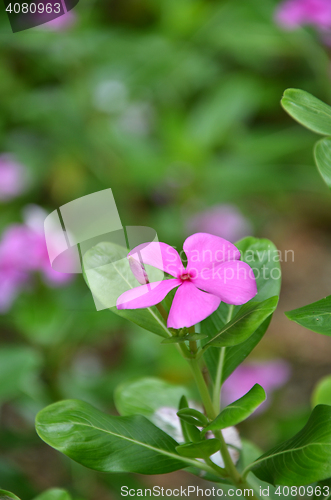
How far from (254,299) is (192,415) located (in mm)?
105

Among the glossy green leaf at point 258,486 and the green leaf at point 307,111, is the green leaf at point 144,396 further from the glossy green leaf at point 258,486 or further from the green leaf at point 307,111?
the green leaf at point 307,111

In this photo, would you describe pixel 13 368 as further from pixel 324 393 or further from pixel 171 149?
pixel 171 149

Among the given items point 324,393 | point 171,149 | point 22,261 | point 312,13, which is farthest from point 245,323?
point 171,149

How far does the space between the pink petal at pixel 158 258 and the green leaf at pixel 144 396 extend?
0.25 metres

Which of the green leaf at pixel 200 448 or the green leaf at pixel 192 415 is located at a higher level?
the green leaf at pixel 192 415

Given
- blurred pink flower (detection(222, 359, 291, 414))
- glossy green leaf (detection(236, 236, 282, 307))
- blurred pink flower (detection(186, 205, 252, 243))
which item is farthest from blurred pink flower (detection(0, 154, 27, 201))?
glossy green leaf (detection(236, 236, 282, 307))

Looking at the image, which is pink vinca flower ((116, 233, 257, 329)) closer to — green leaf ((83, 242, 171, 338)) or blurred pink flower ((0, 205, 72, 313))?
green leaf ((83, 242, 171, 338))

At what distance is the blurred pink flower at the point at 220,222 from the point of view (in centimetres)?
149

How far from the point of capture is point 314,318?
33cm

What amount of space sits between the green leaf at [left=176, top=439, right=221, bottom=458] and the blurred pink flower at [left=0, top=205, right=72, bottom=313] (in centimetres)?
59

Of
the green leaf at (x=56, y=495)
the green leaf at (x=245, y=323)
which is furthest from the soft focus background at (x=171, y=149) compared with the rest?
the green leaf at (x=245, y=323)

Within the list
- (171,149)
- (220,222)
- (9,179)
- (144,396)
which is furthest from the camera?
(171,149)

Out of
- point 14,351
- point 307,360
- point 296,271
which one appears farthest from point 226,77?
point 14,351

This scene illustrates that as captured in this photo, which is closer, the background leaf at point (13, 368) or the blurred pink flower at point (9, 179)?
the background leaf at point (13, 368)
